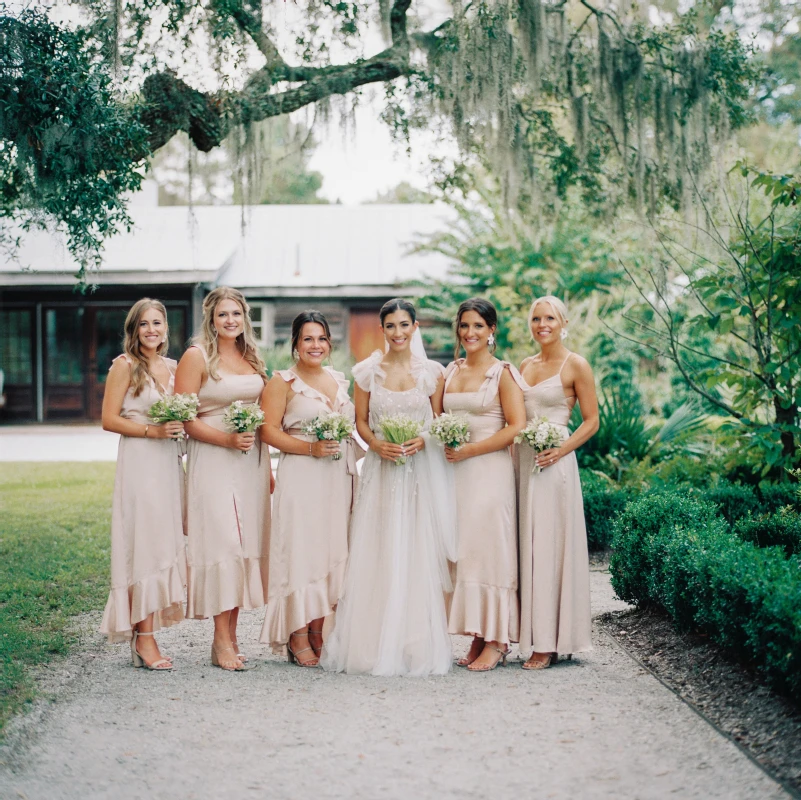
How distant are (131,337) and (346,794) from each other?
2.85m

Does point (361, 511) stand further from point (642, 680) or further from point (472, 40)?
point (472, 40)

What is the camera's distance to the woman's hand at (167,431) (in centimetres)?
496

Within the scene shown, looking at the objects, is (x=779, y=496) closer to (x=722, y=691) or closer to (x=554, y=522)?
(x=554, y=522)

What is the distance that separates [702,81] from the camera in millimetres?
9500

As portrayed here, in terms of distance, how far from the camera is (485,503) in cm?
512

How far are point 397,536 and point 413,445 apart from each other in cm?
50

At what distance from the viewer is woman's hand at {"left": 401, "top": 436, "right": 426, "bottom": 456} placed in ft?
16.6

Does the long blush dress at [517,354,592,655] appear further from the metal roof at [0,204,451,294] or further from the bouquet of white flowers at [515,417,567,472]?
the metal roof at [0,204,451,294]

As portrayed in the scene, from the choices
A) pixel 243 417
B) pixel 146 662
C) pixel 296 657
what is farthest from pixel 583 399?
pixel 146 662

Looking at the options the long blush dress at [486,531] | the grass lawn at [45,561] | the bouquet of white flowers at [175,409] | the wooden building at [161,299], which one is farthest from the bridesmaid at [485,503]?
the wooden building at [161,299]

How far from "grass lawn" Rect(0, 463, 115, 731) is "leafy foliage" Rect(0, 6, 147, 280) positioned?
273 centimetres

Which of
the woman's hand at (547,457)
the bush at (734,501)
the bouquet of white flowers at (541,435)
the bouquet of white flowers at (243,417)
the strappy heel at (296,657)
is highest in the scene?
the bouquet of white flowers at (243,417)

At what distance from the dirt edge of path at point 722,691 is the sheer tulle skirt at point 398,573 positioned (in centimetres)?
122

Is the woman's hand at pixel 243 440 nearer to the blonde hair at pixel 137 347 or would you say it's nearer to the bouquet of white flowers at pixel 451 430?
the blonde hair at pixel 137 347
